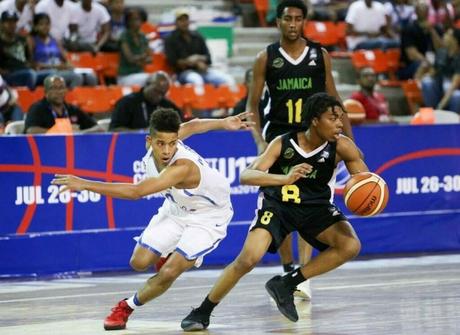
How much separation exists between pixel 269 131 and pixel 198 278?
2177 millimetres

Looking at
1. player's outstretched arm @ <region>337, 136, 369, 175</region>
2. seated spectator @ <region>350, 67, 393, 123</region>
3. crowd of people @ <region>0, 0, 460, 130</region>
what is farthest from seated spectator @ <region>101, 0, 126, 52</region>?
player's outstretched arm @ <region>337, 136, 369, 175</region>

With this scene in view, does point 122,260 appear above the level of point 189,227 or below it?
below

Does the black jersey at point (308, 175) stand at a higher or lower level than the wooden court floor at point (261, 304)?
higher

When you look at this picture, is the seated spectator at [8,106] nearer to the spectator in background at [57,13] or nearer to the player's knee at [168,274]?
the spectator in background at [57,13]

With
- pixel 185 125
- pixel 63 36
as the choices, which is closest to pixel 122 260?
pixel 185 125

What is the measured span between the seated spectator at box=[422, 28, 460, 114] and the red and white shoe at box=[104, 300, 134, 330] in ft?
33.8

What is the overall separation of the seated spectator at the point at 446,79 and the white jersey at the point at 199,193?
9.65 m

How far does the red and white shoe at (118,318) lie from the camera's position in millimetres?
9078

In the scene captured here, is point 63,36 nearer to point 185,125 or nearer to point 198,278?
point 198,278

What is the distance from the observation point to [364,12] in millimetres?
20562

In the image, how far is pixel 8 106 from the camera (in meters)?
15.5

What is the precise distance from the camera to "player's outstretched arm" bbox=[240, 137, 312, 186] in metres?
8.91

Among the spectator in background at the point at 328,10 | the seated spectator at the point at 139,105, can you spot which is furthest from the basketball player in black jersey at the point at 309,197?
the spectator in background at the point at 328,10

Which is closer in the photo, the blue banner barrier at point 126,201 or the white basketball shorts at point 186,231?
the white basketball shorts at point 186,231
